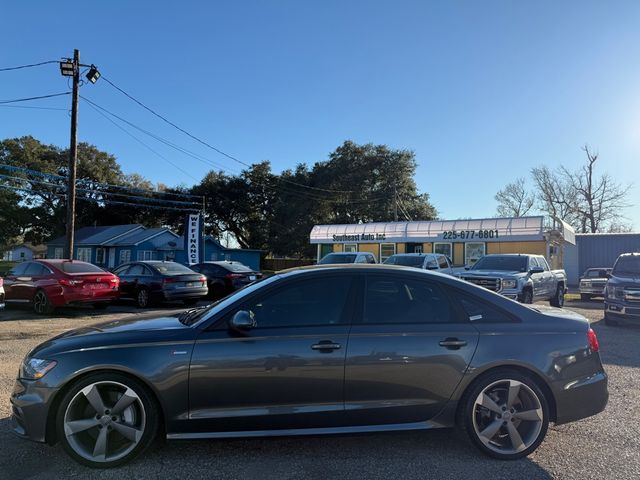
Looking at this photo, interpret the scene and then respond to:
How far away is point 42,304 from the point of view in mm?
11992

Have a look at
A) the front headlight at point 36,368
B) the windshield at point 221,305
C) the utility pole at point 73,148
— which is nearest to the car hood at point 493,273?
the windshield at point 221,305

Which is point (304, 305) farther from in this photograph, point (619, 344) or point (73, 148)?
point (73, 148)

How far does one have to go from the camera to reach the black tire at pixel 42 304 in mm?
11844

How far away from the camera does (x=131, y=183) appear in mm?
60281

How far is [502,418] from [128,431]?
9.66ft

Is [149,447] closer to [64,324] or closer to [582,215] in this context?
[64,324]

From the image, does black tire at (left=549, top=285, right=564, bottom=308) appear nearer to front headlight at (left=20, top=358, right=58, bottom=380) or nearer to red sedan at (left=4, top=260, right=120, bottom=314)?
red sedan at (left=4, top=260, right=120, bottom=314)

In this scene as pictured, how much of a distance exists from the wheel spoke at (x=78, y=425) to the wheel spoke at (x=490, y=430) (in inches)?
119

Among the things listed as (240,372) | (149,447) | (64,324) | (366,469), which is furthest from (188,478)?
(64,324)

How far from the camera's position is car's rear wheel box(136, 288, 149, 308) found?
46.4ft

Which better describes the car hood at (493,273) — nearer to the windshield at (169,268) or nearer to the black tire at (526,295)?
the black tire at (526,295)

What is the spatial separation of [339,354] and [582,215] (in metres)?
60.3

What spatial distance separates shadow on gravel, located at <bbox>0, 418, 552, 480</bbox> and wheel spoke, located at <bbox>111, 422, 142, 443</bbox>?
20 cm

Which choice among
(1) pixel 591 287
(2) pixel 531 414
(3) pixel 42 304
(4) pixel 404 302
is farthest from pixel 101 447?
(1) pixel 591 287
